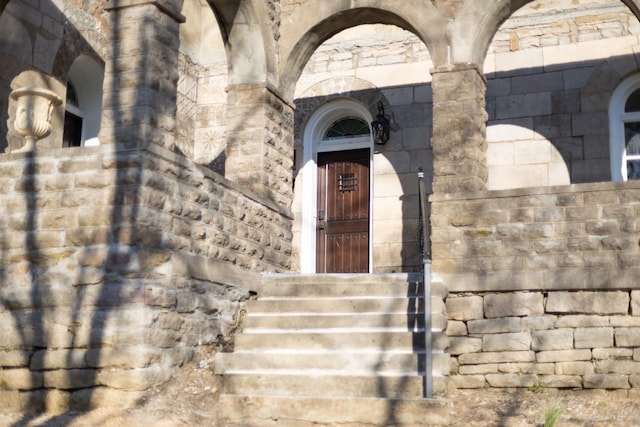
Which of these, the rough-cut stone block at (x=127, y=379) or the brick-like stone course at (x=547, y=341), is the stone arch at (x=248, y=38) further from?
the rough-cut stone block at (x=127, y=379)

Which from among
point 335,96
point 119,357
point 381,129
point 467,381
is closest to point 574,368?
point 467,381

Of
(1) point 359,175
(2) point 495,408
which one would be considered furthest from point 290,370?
(1) point 359,175

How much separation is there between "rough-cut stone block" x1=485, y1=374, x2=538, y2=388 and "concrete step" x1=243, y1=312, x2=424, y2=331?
0.90 meters

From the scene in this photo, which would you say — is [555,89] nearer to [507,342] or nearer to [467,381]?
[507,342]

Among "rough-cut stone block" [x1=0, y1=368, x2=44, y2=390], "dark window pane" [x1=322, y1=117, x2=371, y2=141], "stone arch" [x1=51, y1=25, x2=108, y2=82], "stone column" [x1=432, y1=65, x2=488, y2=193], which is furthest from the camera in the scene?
"dark window pane" [x1=322, y1=117, x2=371, y2=141]

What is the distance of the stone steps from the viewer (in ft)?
21.7

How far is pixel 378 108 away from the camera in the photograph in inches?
466

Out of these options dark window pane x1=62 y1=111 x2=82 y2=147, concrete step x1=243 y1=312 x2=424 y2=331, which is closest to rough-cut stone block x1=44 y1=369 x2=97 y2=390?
concrete step x1=243 y1=312 x2=424 y2=331

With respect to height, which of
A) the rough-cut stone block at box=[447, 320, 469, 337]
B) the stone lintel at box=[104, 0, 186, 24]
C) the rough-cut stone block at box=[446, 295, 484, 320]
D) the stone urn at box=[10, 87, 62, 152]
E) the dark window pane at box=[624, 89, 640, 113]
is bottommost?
the rough-cut stone block at box=[447, 320, 469, 337]

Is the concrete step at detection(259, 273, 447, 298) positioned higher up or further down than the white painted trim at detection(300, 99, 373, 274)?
further down

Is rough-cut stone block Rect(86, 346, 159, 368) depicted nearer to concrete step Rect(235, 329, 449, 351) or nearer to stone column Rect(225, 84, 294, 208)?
concrete step Rect(235, 329, 449, 351)

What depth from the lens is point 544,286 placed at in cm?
786

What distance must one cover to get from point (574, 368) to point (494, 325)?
2.60 feet

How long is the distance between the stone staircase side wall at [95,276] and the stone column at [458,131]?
2466mm
